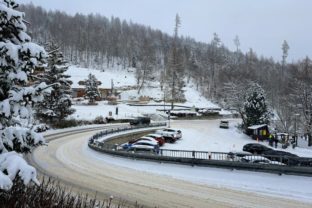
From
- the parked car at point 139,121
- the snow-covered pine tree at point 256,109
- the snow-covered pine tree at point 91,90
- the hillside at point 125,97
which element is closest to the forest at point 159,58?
the hillside at point 125,97

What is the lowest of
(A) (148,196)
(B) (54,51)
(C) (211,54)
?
(A) (148,196)

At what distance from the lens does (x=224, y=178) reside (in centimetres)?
2020

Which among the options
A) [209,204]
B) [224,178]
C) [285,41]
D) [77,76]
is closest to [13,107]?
[209,204]

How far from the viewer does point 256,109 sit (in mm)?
61188

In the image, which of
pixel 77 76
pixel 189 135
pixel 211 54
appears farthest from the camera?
pixel 211 54

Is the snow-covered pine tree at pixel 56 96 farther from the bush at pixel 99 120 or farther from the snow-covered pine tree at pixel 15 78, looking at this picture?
the snow-covered pine tree at pixel 15 78

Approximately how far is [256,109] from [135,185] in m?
45.5

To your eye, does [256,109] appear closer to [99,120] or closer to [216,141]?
[216,141]

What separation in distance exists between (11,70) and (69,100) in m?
46.3

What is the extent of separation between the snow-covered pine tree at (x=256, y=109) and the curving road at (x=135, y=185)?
36.3m

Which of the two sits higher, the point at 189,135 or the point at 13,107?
the point at 13,107

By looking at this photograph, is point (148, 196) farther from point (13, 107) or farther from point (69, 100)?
point (69, 100)

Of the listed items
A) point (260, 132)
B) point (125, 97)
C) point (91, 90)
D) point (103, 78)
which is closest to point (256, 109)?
point (260, 132)

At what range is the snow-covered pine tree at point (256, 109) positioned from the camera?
200 ft
